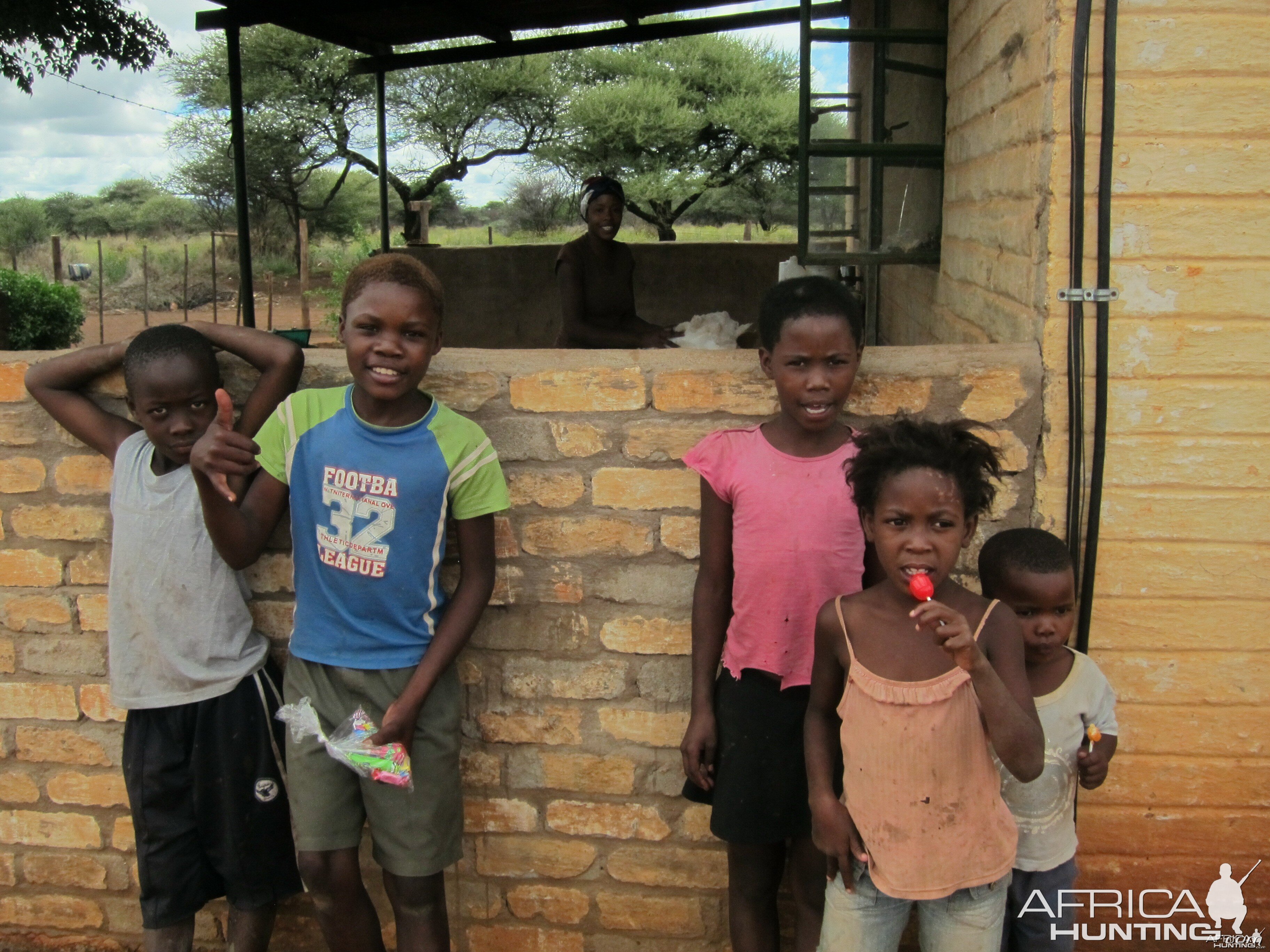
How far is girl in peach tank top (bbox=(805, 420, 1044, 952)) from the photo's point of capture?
1976 mm

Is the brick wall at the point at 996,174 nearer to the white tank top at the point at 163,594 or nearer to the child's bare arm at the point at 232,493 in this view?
the child's bare arm at the point at 232,493

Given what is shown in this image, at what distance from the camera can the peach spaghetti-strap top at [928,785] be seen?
201cm

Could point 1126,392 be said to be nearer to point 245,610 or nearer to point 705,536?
point 705,536

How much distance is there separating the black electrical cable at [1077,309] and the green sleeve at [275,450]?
171cm

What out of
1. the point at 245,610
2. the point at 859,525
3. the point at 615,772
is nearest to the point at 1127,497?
the point at 859,525

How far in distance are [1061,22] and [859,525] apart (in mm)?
1147

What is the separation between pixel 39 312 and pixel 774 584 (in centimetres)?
1467

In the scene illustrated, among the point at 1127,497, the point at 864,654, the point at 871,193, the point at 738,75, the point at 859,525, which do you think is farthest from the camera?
the point at 738,75

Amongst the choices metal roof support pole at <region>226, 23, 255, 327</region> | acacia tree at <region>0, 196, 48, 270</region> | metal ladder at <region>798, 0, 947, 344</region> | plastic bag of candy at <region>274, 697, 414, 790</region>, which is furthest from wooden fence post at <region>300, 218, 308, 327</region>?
acacia tree at <region>0, 196, 48, 270</region>

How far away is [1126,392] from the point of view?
2387mm

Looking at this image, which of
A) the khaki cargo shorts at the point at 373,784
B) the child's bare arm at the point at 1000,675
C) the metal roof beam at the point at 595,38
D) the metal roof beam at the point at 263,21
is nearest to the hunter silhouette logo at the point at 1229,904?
the child's bare arm at the point at 1000,675

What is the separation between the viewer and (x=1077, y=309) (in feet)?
7.76

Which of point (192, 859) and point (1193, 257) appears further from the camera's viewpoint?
point (192, 859)

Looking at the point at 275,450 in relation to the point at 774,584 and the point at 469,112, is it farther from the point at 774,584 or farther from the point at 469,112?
the point at 469,112
